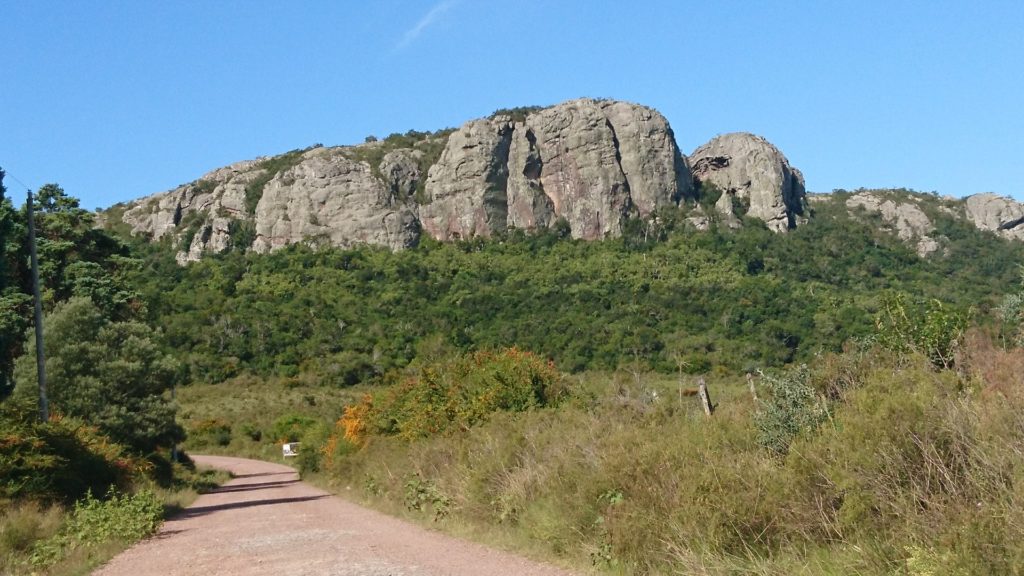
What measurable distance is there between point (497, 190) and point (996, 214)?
3204 inches

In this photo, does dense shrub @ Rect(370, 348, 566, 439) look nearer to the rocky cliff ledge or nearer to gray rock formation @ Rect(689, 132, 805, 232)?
the rocky cliff ledge

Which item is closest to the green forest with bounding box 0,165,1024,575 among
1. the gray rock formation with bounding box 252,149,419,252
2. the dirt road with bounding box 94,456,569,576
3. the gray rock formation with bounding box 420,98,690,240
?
the dirt road with bounding box 94,456,569,576

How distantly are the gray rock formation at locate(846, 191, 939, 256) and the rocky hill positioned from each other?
394 mm

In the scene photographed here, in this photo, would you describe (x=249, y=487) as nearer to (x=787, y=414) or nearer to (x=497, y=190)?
(x=787, y=414)

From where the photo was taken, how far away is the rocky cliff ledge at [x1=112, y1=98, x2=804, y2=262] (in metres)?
116

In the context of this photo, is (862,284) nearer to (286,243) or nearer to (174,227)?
(286,243)

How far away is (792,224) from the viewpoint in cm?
11994

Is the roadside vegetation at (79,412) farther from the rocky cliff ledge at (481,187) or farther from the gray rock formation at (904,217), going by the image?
the gray rock formation at (904,217)

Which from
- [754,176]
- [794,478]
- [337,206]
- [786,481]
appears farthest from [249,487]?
[754,176]

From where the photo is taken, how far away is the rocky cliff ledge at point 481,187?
4560 inches

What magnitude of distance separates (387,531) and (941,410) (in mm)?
10228

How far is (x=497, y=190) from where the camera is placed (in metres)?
122

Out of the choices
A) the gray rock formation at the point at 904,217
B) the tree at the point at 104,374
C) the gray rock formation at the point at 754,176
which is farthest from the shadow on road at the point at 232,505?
the gray rock formation at the point at 904,217

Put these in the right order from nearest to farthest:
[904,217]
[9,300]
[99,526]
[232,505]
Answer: [99,526] → [232,505] → [9,300] → [904,217]
